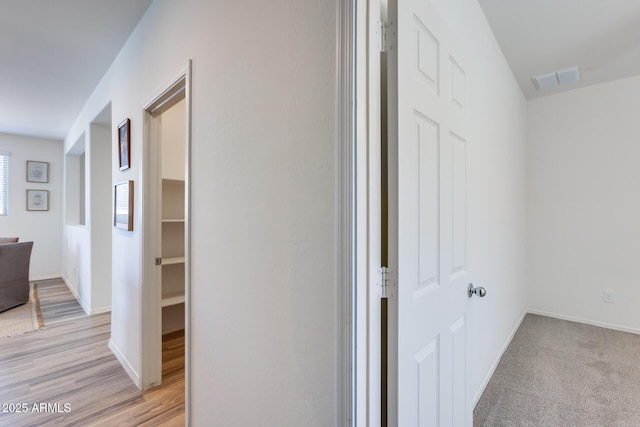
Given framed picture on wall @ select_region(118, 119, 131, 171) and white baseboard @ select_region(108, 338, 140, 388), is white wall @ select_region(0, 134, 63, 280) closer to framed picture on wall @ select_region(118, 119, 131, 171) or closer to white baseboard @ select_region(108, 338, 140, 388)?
white baseboard @ select_region(108, 338, 140, 388)

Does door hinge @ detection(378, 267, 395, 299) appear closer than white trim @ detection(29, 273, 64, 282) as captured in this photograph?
Yes

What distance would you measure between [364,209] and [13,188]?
6.61m

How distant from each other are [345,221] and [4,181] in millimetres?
6600

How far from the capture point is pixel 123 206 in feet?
7.18

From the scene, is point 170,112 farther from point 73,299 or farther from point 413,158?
point 73,299

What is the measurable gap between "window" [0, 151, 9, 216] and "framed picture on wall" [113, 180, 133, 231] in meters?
4.14

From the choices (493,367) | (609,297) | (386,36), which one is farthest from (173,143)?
(609,297)

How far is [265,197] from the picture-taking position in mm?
1017

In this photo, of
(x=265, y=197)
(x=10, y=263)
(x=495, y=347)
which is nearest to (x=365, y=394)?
(x=265, y=197)

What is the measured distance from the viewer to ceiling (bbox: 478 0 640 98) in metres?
1.88

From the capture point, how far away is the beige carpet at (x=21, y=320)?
2.92 m

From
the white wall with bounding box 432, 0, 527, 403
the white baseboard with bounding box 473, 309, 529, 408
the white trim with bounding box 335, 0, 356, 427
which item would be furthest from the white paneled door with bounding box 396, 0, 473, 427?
the white baseboard with bounding box 473, 309, 529, 408

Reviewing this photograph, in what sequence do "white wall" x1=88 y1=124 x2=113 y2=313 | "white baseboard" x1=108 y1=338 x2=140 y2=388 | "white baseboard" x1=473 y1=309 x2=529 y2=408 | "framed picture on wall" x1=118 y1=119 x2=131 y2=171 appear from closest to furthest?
"white baseboard" x1=473 y1=309 x2=529 y2=408
"white baseboard" x1=108 y1=338 x2=140 y2=388
"framed picture on wall" x1=118 y1=119 x2=131 y2=171
"white wall" x1=88 y1=124 x2=113 y2=313

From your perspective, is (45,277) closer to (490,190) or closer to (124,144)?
(124,144)
